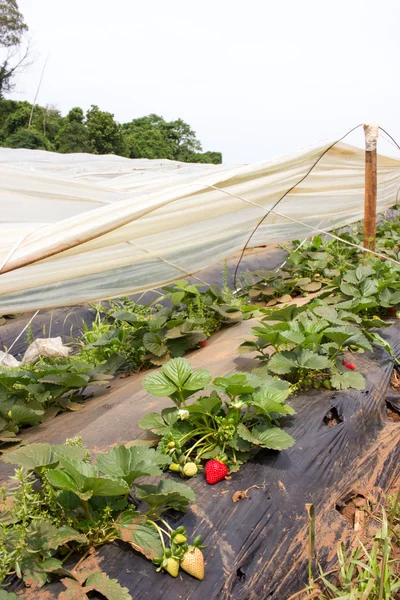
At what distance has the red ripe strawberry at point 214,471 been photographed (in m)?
1.55

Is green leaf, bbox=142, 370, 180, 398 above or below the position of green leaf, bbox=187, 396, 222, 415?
above

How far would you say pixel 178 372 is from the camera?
1.76 m

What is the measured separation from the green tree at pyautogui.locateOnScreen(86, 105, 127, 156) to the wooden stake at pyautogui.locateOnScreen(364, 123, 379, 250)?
12.7 m

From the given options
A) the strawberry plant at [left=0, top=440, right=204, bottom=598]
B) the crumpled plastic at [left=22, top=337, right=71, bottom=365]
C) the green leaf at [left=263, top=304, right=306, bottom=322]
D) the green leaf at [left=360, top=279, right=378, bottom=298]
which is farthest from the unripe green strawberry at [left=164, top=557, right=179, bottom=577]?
the crumpled plastic at [left=22, top=337, right=71, bottom=365]

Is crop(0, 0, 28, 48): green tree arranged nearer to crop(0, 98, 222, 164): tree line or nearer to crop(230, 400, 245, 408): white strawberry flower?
crop(0, 98, 222, 164): tree line

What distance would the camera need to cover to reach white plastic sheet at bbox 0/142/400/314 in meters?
2.30

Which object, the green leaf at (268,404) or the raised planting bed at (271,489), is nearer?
the raised planting bed at (271,489)

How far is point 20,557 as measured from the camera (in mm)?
1185

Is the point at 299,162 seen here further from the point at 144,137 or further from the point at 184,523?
the point at 144,137

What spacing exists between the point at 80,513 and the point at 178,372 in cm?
58

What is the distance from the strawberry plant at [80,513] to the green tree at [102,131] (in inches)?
607

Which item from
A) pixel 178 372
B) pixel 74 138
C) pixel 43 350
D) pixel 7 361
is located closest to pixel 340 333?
pixel 178 372

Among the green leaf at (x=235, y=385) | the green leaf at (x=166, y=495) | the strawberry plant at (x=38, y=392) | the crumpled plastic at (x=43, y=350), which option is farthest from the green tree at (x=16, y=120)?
the green leaf at (x=166, y=495)

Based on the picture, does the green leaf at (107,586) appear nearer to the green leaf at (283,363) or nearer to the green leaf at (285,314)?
the green leaf at (283,363)
